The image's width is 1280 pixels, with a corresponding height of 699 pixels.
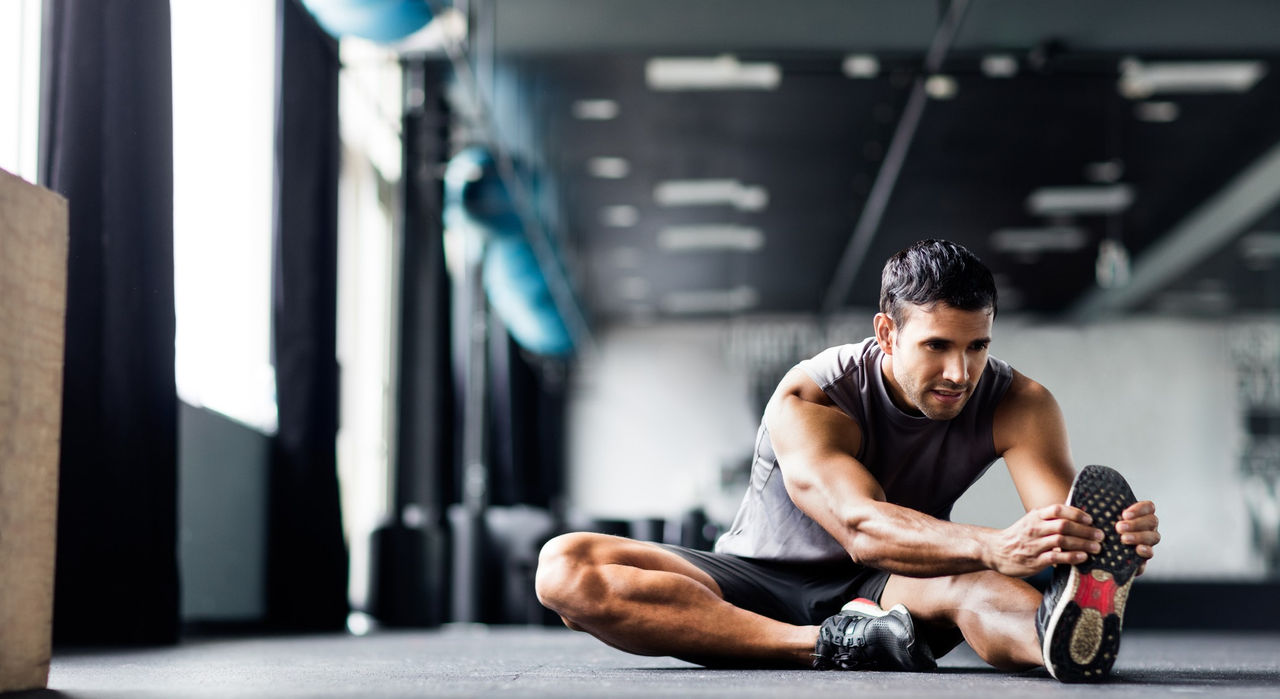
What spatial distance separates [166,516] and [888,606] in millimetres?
2330

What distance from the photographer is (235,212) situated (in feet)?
17.8

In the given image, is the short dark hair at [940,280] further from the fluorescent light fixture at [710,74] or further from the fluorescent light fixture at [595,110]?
the fluorescent light fixture at [595,110]

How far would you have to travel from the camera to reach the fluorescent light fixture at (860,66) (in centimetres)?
750

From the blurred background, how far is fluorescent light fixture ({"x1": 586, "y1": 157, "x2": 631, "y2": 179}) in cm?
4

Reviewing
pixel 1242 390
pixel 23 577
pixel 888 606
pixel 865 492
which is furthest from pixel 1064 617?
pixel 1242 390

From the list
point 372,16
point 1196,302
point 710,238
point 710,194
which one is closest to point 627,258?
point 710,238

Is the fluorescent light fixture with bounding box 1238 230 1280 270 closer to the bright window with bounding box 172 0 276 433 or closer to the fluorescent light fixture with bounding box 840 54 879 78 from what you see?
the fluorescent light fixture with bounding box 840 54 879 78

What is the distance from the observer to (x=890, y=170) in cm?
934

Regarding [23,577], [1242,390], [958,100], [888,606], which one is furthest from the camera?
[1242,390]

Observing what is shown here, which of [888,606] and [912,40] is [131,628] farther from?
[912,40]

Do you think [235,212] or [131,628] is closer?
[131,628]

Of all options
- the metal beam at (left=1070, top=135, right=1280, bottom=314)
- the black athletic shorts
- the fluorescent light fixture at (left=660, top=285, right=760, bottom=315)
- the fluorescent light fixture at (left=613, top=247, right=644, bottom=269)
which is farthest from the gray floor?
the fluorescent light fixture at (left=660, top=285, right=760, bottom=315)

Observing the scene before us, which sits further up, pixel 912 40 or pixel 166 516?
pixel 912 40

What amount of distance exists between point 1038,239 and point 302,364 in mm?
7161
